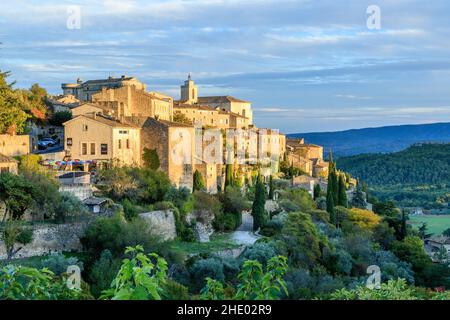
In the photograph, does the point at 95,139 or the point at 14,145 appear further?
the point at 95,139

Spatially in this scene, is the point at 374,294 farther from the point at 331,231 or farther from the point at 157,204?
the point at 331,231

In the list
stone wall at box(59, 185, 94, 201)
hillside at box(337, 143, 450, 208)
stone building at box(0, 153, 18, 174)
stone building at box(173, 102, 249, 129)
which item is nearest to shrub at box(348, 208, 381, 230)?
stone building at box(173, 102, 249, 129)

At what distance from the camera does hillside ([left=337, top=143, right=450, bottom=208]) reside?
304ft

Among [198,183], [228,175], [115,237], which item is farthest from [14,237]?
[228,175]

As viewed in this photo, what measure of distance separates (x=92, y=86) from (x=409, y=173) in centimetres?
6578

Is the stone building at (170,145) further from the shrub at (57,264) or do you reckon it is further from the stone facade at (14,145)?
the shrub at (57,264)

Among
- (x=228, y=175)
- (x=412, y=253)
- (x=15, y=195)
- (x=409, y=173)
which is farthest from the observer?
(x=409, y=173)

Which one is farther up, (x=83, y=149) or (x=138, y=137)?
(x=138, y=137)

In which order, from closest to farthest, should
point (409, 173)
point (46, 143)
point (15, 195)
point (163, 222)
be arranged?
1. point (15, 195)
2. point (163, 222)
3. point (46, 143)
4. point (409, 173)

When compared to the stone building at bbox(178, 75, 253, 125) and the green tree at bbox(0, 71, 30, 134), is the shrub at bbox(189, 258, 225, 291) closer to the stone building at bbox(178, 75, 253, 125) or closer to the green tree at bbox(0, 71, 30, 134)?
the green tree at bbox(0, 71, 30, 134)

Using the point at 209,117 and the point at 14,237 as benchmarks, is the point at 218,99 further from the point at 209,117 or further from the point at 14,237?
the point at 14,237

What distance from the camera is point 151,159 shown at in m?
33.8

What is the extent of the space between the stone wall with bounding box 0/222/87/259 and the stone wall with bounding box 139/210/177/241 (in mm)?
3364
